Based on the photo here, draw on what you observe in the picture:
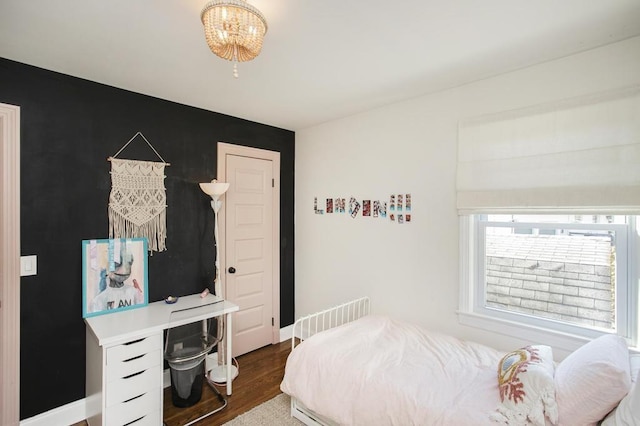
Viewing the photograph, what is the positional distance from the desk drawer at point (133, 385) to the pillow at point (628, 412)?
2.42 meters

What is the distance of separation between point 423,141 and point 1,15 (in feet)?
9.14

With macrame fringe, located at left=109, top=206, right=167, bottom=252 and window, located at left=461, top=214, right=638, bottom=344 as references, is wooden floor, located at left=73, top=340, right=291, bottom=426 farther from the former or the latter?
window, located at left=461, top=214, right=638, bottom=344

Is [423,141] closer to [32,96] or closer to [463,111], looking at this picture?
[463,111]

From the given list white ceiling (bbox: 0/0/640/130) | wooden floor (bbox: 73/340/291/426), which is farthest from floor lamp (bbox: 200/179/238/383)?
white ceiling (bbox: 0/0/640/130)

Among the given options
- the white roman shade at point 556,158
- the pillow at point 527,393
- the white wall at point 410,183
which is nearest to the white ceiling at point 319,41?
the white wall at point 410,183

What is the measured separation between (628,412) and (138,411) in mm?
2536

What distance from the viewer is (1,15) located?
163cm

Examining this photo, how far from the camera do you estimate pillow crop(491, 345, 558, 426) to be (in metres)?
1.40

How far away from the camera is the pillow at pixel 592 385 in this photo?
4.19ft

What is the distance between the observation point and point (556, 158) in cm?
205

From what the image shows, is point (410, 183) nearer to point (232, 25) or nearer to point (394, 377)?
point (394, 377)

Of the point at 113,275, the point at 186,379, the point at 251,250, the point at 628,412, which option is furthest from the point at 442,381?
the point at 113,275

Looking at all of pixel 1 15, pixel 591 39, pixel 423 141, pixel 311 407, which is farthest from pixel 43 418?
pixel 591 39

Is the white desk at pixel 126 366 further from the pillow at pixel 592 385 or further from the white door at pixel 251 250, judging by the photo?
the pillow at pixel 592 385
